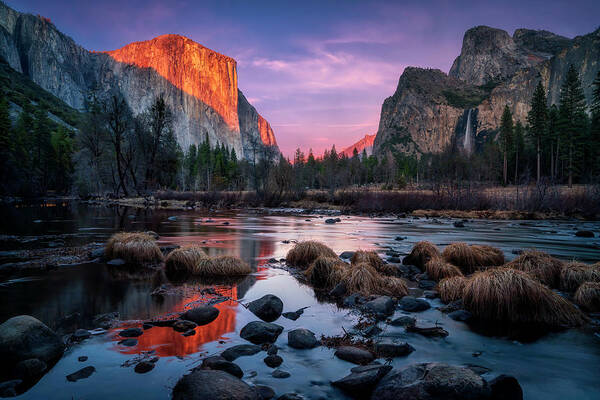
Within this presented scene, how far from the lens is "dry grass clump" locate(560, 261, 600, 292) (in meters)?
8.27

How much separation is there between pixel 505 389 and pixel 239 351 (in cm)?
356

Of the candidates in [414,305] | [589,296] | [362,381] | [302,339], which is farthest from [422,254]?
[362,381]

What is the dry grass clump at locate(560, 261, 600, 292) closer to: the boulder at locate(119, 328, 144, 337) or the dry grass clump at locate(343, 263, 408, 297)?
the dry grass clump at locate(343, 263, 408, 297)

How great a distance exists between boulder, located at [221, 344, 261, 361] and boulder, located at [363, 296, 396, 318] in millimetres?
2821

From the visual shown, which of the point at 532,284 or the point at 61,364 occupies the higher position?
the point at 532,284

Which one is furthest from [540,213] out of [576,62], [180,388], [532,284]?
[576,62]

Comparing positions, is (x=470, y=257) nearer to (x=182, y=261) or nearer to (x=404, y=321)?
(x=404, y=321)

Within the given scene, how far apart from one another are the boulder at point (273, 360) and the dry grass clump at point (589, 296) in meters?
6.87

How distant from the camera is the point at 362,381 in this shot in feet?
13.2

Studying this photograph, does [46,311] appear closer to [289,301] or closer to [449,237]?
[289,301]

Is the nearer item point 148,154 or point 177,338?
point 177,338

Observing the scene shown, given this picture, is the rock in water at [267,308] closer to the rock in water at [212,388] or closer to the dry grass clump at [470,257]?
the rock in water at [212,388]

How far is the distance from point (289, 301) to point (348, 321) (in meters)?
1.84

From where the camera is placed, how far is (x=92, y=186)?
66.6 m
